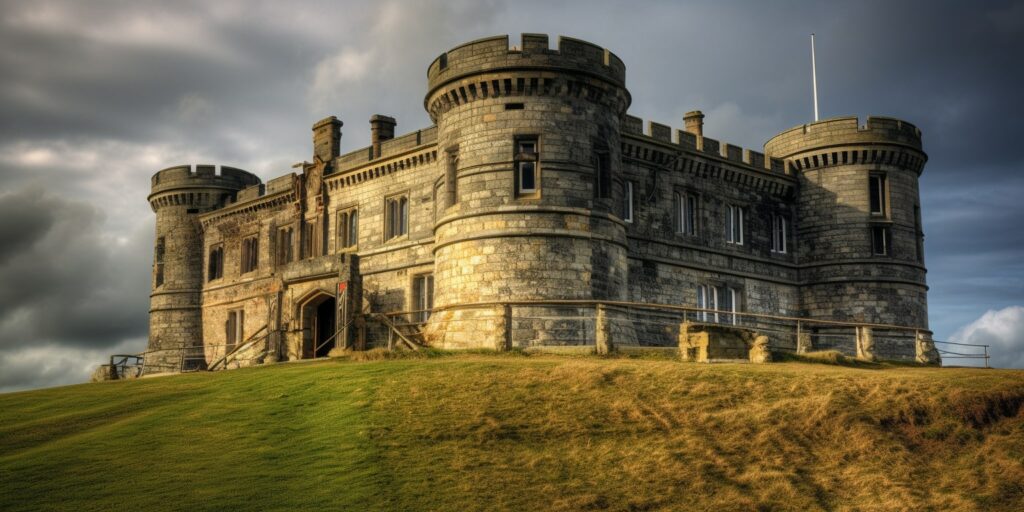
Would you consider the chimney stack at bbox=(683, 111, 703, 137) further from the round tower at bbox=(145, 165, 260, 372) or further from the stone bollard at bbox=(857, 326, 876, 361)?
the round tower at bbox=(145, 165, 260, 372)

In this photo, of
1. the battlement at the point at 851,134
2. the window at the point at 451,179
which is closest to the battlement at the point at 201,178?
the window at the point at 451,179

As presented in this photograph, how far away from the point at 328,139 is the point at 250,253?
23.7 ft

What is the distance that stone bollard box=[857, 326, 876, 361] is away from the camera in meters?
27.0

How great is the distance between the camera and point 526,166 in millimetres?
27109

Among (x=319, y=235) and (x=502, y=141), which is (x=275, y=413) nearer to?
(x=502, y=141)

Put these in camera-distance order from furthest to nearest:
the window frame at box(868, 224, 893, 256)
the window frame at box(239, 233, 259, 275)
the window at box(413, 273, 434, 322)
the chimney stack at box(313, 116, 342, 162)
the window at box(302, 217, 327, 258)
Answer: the window frame at box(239, 233, 259, 275) → the chimney stack at box(313, 116, 342, 162) → the window at box(302, 217, 327, 258) → the window frame at box(868, 224, 893, 256) → the window at box(413, 273, 434, 322)

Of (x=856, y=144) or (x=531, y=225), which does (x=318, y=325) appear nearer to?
(x=531, y=225)

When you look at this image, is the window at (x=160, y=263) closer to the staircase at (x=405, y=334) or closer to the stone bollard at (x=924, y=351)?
the staircase at (x=405, y=334)

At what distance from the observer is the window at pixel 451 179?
2809 cm

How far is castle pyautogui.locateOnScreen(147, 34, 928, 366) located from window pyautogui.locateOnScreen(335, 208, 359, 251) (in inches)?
3.8

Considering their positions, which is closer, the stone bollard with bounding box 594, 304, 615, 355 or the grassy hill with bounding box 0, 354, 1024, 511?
the grassy hill with bounding box 0, 354, 1024, 511

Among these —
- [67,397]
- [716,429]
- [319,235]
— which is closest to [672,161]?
[319,235]

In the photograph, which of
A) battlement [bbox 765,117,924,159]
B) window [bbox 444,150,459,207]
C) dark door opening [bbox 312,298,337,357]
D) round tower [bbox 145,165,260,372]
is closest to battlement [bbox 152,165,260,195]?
round tower [bbox 145,165,260,372]

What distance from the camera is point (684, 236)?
3425 cm
